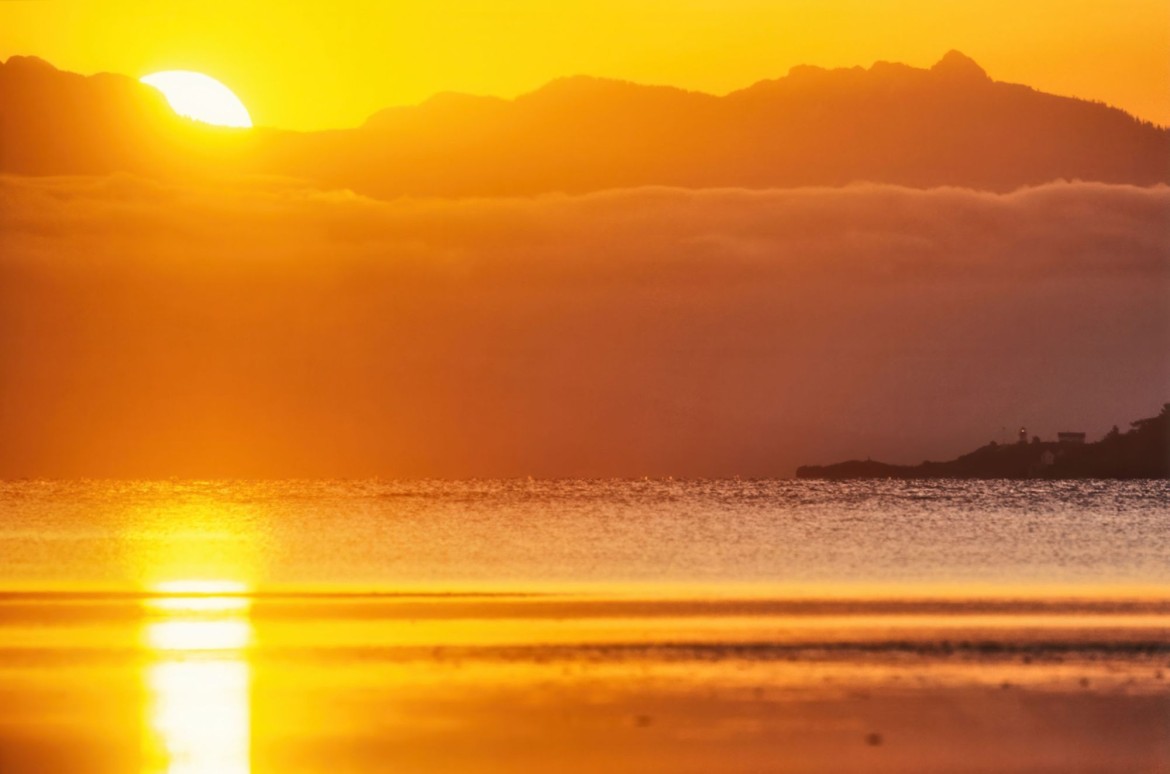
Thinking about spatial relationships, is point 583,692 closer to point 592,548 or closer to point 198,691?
point 198,691

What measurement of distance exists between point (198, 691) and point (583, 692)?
A: 4.91 meters

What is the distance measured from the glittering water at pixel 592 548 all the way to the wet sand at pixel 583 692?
11084 millimetres

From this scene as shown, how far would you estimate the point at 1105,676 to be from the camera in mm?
21078

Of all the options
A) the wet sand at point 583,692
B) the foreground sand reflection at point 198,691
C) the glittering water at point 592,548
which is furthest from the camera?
the glittering water at point 592,548

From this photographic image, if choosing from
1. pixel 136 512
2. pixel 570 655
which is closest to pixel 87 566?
pixel 570 655

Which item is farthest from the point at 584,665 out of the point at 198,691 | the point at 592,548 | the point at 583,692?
the point at 592,548

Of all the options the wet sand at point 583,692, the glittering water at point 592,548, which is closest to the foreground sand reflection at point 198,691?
the wet sand at point 583,692

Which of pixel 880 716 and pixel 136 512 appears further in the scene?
pixel 136 512

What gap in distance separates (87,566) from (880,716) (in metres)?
37.1

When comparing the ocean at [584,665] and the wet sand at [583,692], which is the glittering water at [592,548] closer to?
the ocean at [584,665]

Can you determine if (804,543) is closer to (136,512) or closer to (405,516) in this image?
(405,516)

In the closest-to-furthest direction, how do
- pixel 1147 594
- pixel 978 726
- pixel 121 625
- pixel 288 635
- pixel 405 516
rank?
pixel 978 726 < pixel 288 635 < pixel 121 625 < pixel 1147 594 < pixel 405 516

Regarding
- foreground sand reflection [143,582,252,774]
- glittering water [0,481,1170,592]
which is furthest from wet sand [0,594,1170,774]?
glittering water [0,481,1170,592]

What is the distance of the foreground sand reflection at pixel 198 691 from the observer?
1551cm
